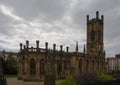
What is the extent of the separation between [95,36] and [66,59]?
17.5 metres

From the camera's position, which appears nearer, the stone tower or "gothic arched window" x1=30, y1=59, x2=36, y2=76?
"gothic arched window" x1=30, y1=59, x2=36, y2=76

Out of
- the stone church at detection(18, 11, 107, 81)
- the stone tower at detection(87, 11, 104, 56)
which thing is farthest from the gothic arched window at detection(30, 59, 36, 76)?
the stone tower at detection(87, 11, 104, 56)

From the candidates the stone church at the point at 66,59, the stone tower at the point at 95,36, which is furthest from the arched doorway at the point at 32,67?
the stone tower at the point at 95,36

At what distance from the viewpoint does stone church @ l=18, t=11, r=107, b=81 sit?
4841 cm

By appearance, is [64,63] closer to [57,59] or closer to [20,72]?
[57,59]

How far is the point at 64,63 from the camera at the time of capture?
54.2 m

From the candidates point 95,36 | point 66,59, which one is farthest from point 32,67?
point 95,36

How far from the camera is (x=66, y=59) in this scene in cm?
5447

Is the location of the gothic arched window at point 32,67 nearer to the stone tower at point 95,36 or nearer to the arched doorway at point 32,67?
the arched doorway at point 32,67

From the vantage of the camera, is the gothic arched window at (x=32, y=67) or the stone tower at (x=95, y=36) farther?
the stone tower at (x=95, y=36)

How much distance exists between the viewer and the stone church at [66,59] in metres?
48.4

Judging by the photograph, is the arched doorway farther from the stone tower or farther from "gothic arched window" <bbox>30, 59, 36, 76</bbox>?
the stone tower

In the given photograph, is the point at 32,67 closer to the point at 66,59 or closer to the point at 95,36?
the point at 66,59

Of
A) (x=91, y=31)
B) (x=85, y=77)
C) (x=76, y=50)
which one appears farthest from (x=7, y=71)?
(x=85, y=77)
